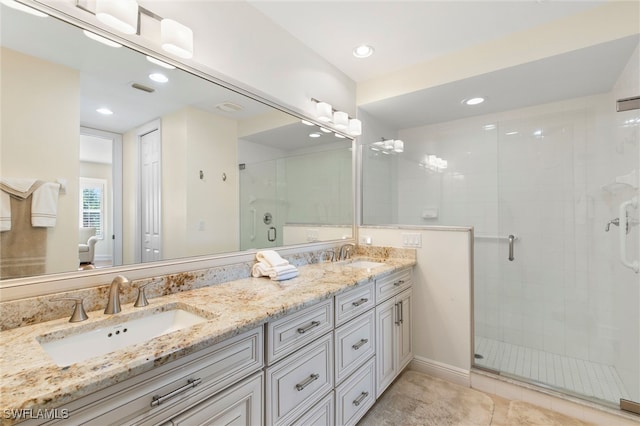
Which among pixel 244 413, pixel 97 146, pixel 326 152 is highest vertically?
pixel 326 152

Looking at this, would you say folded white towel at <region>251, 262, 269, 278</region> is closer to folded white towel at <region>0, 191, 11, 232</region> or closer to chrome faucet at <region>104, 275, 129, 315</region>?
chrome faucet at <region>104, 275, 129, 315</region>

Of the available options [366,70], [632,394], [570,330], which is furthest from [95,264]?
[570,330]

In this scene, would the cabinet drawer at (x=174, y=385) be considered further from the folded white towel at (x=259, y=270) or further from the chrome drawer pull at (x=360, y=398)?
the chrome drawer pull at (x=360, y=398)

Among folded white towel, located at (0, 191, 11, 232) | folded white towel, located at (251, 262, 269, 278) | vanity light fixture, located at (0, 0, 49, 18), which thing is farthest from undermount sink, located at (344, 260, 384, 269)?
vanity light fixture, located at (0, 0, 49, 18)

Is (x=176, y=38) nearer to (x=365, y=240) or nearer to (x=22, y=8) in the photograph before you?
(x=22, y=8)

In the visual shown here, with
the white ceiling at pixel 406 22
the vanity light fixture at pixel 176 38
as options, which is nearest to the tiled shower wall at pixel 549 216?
the white ceiling at pixel 406 22

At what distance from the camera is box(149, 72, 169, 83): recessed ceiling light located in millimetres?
1324

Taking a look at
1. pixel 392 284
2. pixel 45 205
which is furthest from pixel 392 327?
pixel 45 205

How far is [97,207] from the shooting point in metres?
1.18

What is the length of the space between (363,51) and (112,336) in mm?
2363

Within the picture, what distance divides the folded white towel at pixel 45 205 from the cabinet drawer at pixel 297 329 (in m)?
0.91

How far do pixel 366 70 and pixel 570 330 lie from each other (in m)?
2.88

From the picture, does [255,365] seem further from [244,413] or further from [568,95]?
[568,95]

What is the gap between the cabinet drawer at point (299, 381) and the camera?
111 cm
